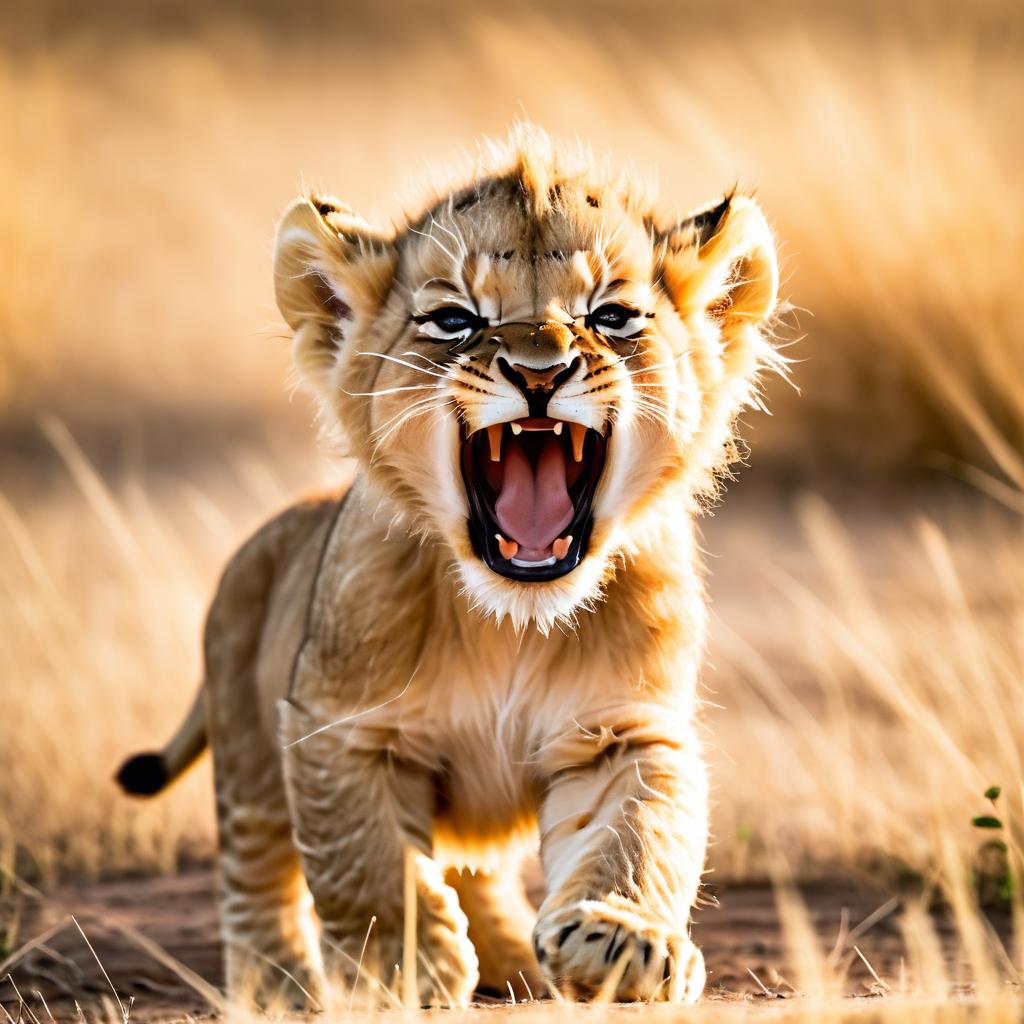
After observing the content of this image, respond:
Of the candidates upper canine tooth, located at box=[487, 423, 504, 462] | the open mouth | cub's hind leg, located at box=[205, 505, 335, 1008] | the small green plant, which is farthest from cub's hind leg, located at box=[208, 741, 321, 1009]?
the small green plant

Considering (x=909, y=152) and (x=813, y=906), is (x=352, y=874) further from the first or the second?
(x=909, y=152)

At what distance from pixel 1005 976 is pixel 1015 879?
0.60 meters

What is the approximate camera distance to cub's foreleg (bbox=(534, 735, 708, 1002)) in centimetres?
336

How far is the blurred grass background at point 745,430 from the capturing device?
596 centimetres

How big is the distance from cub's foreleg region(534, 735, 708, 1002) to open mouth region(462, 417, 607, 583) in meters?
0.49

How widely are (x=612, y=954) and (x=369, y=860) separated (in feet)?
2.10

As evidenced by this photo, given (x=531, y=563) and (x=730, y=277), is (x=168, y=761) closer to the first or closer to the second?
(x=531, y=563)

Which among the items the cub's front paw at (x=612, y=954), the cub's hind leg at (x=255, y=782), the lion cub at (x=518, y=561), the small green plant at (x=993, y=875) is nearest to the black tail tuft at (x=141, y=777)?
the cub's hind leg at (x=255, y=782)

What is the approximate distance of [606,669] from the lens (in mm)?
3857

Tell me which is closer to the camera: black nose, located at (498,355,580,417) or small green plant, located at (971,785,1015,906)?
black nose, located at (498,355,580,417)

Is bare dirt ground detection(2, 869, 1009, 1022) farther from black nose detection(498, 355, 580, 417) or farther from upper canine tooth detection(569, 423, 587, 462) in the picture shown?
black nose detection(498, 355, 580, 417)

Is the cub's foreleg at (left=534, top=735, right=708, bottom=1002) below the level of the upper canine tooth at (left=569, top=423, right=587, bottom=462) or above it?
below

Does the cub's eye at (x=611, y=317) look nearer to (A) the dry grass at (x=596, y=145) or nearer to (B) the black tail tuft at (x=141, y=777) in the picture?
(A) the dry grass at (x=596, y=145)

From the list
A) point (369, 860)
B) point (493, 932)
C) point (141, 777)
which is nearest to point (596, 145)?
point (141, 777)
